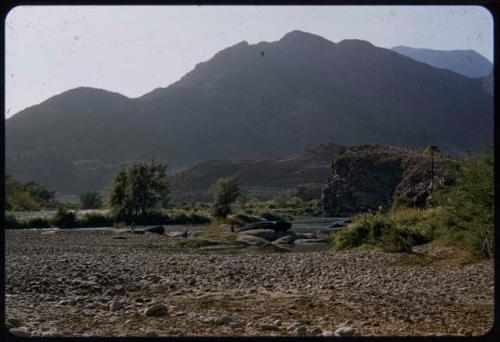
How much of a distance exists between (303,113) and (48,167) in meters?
30.9

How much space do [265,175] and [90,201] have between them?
23970 millimetres

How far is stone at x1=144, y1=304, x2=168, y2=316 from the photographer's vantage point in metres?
8.38

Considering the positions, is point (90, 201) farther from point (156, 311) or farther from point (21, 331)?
point (21, 331)

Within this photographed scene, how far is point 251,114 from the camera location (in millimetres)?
93312

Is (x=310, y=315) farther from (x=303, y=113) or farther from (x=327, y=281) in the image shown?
(x=303, y=113)

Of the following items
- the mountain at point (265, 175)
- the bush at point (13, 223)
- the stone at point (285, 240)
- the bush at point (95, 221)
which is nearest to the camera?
the stone at point (285, 240)

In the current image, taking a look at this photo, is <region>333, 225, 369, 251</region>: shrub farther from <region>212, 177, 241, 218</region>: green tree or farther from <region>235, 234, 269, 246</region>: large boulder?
<region>212, 177, 241, 218</region>: green tree

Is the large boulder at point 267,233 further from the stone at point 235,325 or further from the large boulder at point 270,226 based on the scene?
the stone at point 235,325

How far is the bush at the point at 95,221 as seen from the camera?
4041 centimetres

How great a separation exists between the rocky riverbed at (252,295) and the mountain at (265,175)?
48.0 metres

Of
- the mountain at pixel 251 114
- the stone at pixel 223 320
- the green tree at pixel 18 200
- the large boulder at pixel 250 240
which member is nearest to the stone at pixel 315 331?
the stone at pixel 223 320

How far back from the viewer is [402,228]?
1853 centimetres

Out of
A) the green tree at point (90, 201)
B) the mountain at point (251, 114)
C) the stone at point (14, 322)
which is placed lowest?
the stone at point (14, 322)

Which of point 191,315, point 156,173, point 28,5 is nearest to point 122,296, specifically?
point 191,315
